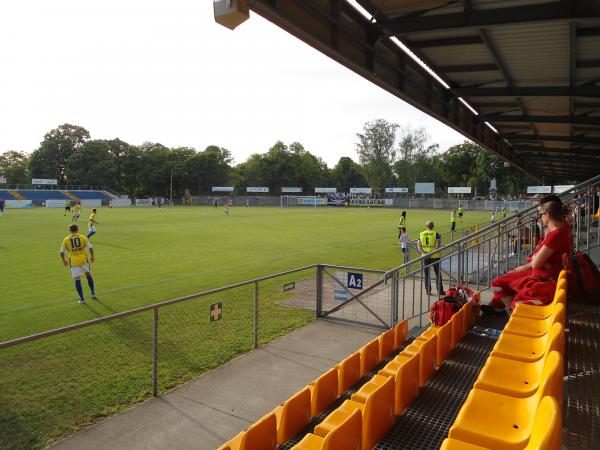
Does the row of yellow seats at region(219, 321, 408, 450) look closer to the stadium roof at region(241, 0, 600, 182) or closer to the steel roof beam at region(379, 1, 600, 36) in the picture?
the stadium roof at region(241, 0, 600, 182)

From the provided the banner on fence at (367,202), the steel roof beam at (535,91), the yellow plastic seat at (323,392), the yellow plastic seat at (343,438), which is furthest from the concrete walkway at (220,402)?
the banner on fence at (367,202)

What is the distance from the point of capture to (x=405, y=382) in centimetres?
473

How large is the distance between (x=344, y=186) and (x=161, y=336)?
122741 millimetres

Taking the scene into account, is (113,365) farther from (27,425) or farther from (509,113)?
(509,113)

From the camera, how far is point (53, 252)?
19516mm

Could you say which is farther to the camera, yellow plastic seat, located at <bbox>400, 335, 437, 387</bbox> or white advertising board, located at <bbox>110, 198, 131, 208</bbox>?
white advertising board, located at <bbox>110, 198, 131, 208</bbox>

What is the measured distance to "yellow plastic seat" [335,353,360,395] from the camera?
554 centimetres

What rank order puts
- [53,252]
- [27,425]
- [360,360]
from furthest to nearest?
[53,252], [360,360], [27,425]

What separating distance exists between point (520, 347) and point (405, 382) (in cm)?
122

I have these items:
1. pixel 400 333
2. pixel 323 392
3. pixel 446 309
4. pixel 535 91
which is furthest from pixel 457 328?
pixel 535 91

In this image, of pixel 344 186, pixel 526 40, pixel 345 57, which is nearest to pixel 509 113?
pixel 526 40

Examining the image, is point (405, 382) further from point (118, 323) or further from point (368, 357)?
point (118, 323)

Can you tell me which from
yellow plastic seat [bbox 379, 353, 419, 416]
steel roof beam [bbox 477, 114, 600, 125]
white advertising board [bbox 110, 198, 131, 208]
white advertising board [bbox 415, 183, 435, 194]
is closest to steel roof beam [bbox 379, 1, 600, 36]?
yellow plastic seat [bbox 379, 353, 419, 416]

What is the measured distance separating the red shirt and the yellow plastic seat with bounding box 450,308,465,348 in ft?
4.02
